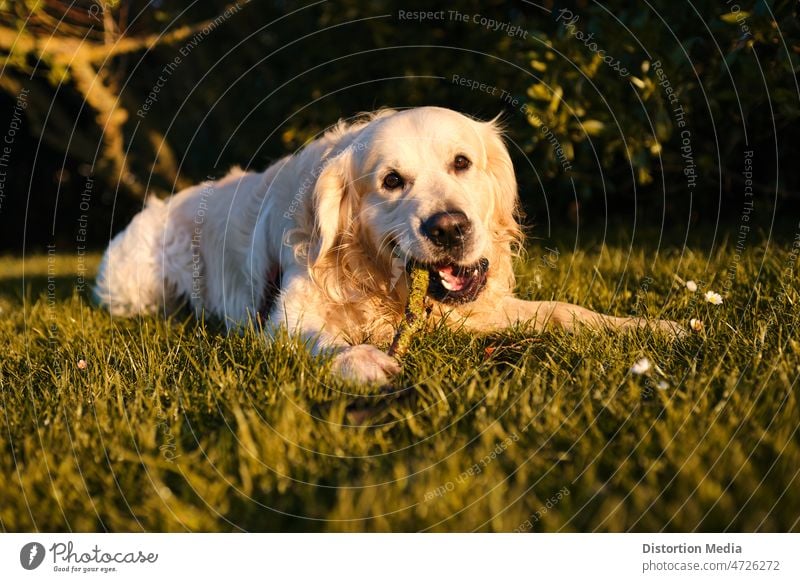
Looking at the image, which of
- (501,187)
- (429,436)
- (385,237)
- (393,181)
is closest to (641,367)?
(429,436)

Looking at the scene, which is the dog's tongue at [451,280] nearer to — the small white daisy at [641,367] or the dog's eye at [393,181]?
the dog's eye at [393,181]

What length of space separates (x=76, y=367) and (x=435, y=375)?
156 cm

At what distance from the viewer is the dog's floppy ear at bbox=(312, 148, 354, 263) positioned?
11.6 ft

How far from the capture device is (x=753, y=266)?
3963 mm

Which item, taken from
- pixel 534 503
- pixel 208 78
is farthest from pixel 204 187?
pixel 208 78

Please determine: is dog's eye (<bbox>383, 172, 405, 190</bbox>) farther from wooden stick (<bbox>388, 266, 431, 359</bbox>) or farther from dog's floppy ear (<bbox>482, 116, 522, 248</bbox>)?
dog's floppy ear (<bbox>482, 116, 522, 248</bbox>)

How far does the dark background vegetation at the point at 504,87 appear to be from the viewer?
4848 millimetres

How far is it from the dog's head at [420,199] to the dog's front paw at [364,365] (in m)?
0.51

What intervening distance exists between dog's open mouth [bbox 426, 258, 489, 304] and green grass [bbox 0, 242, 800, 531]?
26 cm

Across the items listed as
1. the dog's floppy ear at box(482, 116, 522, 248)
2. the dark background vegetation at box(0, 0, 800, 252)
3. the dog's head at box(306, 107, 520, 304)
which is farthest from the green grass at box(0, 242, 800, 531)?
the dark background vegetation at box(0, 0, 800, 252)

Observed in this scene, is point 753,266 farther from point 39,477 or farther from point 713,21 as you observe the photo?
point 39,477

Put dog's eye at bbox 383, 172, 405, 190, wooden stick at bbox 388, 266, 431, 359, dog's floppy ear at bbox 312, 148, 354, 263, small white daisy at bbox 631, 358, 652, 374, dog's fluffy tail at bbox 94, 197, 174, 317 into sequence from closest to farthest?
1. small white daisy at bbox 631, 358, 652, 374
2. wooden stick at bbox 388, 266, 431, 359
3. dog's eye at bbox 383, 172, 405, 190
4. dog's floppy ear at bbox 312, 148, 354, 263
5. dog's fluffy tail at bbox 94, 197, 174, 317

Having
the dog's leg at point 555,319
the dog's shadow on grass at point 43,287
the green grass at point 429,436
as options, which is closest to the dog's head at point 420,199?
the dog's leg at point 555,319
